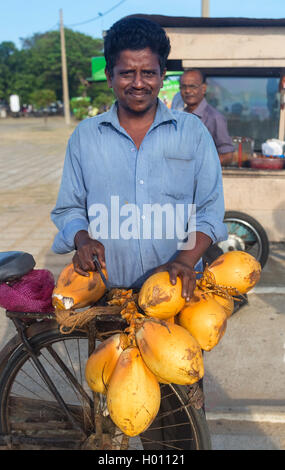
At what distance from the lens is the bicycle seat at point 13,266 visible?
1822mm

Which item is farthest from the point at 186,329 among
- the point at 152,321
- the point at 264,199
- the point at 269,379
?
the point at 264,199

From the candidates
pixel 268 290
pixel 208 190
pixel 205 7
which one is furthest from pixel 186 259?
pixel 205 7

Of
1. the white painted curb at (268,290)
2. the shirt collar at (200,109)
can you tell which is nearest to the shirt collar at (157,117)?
the shirt collar at (200,109)

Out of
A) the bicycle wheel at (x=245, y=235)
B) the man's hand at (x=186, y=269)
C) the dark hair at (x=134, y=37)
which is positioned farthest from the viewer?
the bicycle wheel at (x=245, y=235)

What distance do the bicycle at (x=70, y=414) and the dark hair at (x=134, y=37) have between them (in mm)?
994

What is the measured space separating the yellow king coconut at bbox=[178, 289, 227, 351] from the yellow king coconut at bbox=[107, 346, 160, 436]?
0.72 ft

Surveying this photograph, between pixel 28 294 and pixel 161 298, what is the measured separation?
619 millimetres

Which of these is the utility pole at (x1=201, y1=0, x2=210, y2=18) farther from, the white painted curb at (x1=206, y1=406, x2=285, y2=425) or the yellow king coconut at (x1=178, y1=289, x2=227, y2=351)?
the yellow king coconut at (x1=178, y1=289, x2=227, y2=351)

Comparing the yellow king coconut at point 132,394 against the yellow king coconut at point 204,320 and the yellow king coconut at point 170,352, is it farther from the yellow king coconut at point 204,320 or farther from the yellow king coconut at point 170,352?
the yellow king coconut at point 204,320

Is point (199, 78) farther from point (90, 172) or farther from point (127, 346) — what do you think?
point (127, 346)

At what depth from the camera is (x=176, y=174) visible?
180 centimetres

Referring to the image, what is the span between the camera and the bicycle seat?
1.82 meters

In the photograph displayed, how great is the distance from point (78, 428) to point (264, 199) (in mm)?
3466

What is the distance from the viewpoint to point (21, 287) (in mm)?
1836
